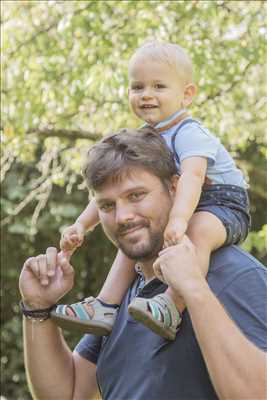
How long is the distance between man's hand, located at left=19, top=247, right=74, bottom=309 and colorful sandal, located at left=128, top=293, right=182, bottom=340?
23.2 inches

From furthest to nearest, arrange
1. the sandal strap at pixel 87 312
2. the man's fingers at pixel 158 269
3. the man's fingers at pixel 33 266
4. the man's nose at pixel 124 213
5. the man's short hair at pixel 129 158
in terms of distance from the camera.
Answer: the man's fingers at pixel 33 266 → the sandal strap at pixel 87 312 → the man's short hair at pixel 129 158 → the man's nose at pixel 124 213 → the man's fingers at pixel 158 269

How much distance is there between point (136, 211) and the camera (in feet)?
9.29

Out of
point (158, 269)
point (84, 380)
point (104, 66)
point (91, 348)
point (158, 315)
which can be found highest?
point (104, 66)

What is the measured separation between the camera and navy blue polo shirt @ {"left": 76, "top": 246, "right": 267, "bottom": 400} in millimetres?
2613

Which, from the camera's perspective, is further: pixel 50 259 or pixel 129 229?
pixel 50 259

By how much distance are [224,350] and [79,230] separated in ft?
3.02

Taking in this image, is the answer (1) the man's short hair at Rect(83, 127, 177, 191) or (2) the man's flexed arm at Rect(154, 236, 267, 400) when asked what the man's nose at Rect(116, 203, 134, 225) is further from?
(2) the man's flexed arm at Rect(154, 236, 267, 400)

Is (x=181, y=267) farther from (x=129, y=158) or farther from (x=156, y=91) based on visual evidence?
(x=156, y=91)

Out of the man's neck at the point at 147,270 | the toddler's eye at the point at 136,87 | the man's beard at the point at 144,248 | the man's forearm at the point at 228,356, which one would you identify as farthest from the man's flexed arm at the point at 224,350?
the toddler's eye at the point at 136,87

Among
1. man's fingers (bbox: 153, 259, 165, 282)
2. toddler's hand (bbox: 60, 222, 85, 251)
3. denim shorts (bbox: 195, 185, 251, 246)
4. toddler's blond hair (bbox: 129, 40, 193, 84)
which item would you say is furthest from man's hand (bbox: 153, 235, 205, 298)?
toddler's blond hair (bbox: 129, 40, 193, 84)

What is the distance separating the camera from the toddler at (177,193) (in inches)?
109

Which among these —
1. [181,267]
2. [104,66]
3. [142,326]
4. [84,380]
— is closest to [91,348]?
[84,380]

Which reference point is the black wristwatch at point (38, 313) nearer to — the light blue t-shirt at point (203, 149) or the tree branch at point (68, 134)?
the light blue t-shirt at point (203, 149)

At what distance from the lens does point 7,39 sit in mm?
6859
